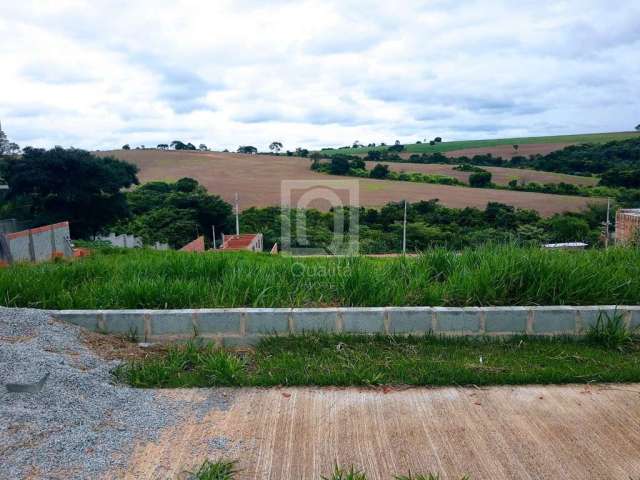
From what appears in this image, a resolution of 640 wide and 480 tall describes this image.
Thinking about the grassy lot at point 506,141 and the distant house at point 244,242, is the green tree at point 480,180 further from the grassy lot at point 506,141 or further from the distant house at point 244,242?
the distant house at point 244,242

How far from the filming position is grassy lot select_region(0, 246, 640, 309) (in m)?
4.26

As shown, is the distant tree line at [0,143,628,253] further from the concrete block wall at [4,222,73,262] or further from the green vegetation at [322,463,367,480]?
the green vegetation at [322,463,367,480]

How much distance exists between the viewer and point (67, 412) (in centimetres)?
272

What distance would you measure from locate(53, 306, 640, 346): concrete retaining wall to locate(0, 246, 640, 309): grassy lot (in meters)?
0.29

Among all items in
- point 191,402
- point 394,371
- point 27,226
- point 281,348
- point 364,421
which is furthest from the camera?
point 27,226

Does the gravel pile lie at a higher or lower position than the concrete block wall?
higher

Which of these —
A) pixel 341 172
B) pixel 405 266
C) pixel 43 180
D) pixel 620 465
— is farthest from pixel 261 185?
pixel 620 465

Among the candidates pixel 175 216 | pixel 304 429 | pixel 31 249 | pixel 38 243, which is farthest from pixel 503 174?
pixel 304 429

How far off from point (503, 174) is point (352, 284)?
157 feet

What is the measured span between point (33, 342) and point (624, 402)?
3995 mm

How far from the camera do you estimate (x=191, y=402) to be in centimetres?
299

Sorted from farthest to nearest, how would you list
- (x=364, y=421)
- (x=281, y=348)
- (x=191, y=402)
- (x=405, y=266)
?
(x=405, y=266) < (x=281, y=348) < (x=191, y=402) < (x=364, y=421)

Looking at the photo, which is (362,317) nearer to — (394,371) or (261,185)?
(394,371)

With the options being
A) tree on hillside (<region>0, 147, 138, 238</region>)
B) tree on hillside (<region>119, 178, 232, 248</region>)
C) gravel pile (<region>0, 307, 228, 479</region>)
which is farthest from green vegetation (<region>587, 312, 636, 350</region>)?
tree on hillside (<region>119, 178, 232, 248</region>)
